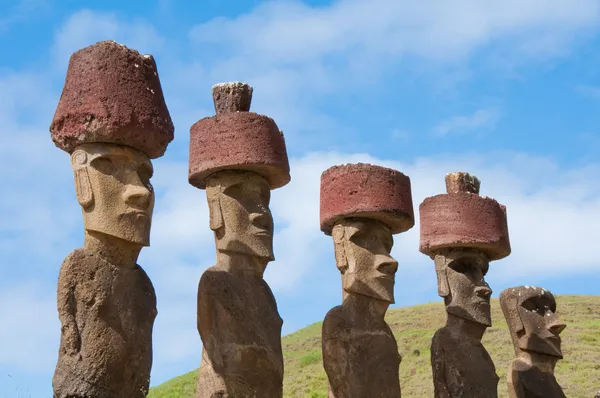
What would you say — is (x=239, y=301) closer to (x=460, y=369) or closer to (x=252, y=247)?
(x=252, y=247)

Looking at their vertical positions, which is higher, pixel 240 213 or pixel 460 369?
pixel 240 213

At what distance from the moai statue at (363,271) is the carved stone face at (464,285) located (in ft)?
3.68

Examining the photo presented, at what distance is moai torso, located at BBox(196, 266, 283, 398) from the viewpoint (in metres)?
8.27

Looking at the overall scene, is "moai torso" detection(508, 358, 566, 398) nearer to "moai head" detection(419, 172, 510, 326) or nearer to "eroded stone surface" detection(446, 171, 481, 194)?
"moai head" detection(419, 172, 510, 326)

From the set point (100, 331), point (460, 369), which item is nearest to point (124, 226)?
point (100, 331)

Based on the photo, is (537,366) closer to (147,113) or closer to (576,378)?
(147,113)

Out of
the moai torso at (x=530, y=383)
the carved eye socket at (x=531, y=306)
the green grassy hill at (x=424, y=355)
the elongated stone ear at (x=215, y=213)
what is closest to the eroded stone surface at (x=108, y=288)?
the elongated stone ear at (x=215, y=213)

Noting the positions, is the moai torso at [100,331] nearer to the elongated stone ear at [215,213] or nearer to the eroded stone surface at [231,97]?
the elongated stone ear at [215,213]

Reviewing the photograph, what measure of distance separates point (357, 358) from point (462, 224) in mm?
2594

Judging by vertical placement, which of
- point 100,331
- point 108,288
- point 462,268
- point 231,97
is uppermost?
point 231,97

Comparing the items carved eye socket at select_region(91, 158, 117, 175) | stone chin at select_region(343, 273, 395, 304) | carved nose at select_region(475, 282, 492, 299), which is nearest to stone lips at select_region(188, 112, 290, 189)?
stone chin at select_region(343, 273, 395, 304)

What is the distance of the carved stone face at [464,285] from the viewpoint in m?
11.2

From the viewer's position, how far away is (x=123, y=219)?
7.54 meters

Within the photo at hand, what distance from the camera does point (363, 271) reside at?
9953mm
